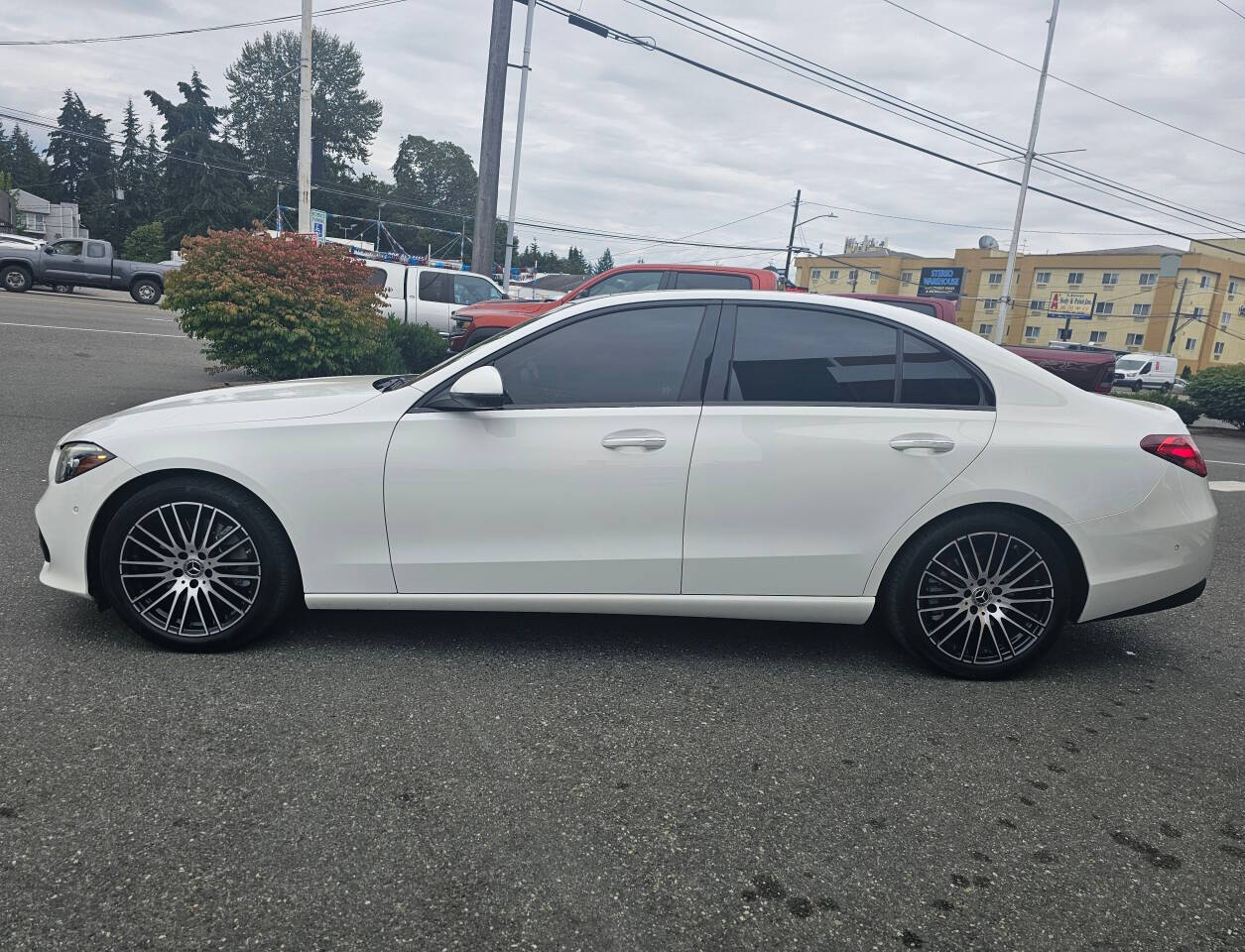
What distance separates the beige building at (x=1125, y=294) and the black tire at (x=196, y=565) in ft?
213

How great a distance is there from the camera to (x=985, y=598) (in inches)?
148

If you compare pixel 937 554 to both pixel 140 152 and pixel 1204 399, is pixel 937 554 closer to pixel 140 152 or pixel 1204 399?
pixel 1204 399

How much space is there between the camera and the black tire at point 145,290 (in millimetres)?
25156

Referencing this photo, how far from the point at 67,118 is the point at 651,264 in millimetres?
113394

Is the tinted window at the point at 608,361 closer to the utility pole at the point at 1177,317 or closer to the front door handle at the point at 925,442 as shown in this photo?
the front door handle at the point at 925,442

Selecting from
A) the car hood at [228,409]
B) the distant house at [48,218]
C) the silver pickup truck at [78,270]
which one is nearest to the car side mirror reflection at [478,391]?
the car hood at [228,409]

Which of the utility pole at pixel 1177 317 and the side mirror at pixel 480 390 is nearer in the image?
the side mirror at pixel 480 390

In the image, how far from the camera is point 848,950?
2.18 m

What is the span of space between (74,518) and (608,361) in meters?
2.28

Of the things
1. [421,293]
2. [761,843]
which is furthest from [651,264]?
[761,843]

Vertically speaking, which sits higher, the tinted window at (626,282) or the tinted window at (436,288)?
the tinted window at (626,282)

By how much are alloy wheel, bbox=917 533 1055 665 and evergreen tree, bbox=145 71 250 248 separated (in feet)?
228

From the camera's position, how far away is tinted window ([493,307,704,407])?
3764 mm

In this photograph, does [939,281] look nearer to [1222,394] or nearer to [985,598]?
[1222,394]
